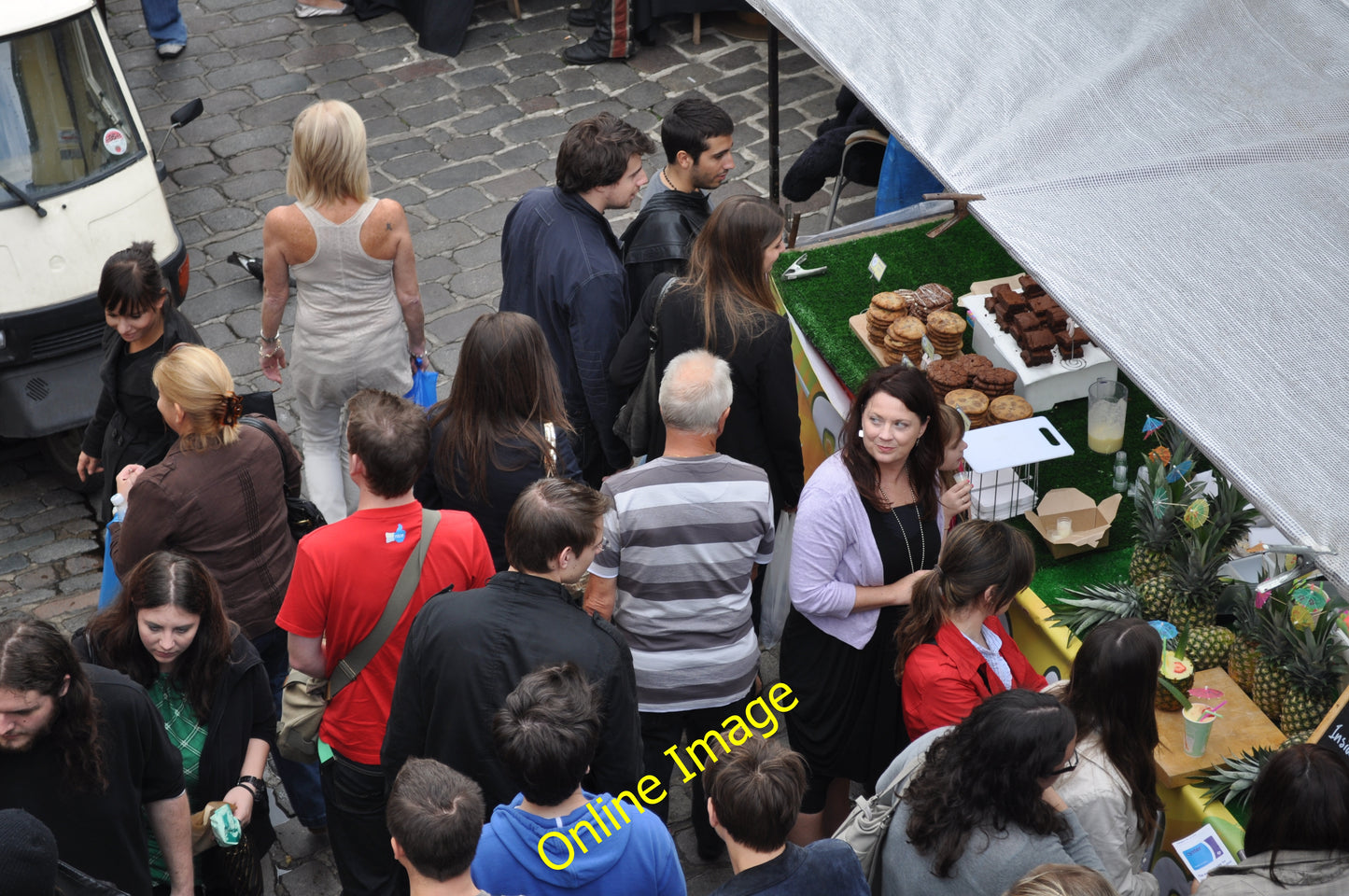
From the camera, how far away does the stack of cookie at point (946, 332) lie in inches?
202

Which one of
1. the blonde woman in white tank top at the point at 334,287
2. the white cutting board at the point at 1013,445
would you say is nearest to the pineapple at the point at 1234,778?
the white cutting board at the point at 1013,445

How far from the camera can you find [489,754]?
3139 millimetres

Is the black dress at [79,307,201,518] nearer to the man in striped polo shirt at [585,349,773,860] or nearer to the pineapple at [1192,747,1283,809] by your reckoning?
the man in striped polo shirt at [585,349,773,860]

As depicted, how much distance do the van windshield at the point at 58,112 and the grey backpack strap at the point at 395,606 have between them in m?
3.52

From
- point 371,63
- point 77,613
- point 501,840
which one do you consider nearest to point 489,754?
point 501,840

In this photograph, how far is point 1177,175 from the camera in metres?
3.89

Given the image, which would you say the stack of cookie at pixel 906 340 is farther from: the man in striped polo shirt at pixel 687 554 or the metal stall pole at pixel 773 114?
the man in striped polo shirt at pixel 687 554

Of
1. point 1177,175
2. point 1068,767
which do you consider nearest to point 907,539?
point 1068,767

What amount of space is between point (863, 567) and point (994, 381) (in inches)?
62.5

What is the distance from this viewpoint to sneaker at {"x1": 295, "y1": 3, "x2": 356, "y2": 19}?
9.91 meters

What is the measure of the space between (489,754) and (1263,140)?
301 centimetres

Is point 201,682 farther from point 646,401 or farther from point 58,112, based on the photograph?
point 58,112

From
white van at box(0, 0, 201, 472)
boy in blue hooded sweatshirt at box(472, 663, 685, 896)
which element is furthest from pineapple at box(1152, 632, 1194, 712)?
white van at box(0, 0, 201, 472)

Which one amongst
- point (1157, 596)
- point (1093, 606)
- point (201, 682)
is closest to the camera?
point (201, 682)
